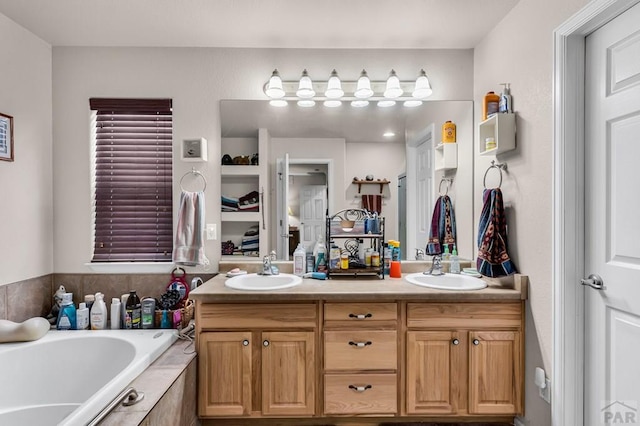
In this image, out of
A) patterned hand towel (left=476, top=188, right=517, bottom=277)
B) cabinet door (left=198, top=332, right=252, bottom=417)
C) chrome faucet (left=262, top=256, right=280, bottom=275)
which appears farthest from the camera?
chrome faucet (left=262, top=256, right=280, bottom=275)

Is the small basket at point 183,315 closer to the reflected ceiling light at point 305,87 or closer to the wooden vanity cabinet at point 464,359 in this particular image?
the wooden vanity cabinet at point 464,359

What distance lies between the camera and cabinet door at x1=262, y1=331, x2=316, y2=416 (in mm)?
1902

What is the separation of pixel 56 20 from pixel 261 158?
1.45 meters

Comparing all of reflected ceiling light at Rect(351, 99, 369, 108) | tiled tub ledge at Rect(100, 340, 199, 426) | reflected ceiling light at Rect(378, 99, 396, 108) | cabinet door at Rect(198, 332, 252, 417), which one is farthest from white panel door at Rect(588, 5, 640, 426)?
tiled tub ledge at Rect(100, 340, 199, 426)

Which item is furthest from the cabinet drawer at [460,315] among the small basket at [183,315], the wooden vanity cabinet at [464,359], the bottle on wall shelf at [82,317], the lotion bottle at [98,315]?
the bottle on wall shelf at [82,317]

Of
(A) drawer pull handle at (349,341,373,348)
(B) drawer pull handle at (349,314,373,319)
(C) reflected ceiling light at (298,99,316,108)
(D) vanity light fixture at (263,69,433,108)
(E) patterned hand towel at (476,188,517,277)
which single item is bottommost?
(A) drawer pull handle at (349,341,373,348)

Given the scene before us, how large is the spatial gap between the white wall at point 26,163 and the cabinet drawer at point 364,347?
1.93 meters

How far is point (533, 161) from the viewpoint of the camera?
72.3 inches

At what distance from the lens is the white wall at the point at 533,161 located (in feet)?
5.68

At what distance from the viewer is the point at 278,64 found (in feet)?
8.02

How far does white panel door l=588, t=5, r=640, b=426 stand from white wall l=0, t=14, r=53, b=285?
3.10 metres

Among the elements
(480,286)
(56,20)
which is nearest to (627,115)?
(480,286)

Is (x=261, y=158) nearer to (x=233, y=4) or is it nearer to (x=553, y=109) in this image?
(x=233, y=4)

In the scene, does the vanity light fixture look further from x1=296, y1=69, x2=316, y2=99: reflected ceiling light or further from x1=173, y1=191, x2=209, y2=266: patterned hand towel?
x1=173, y1=191, x2=209, y2=266: patterned hand towel
